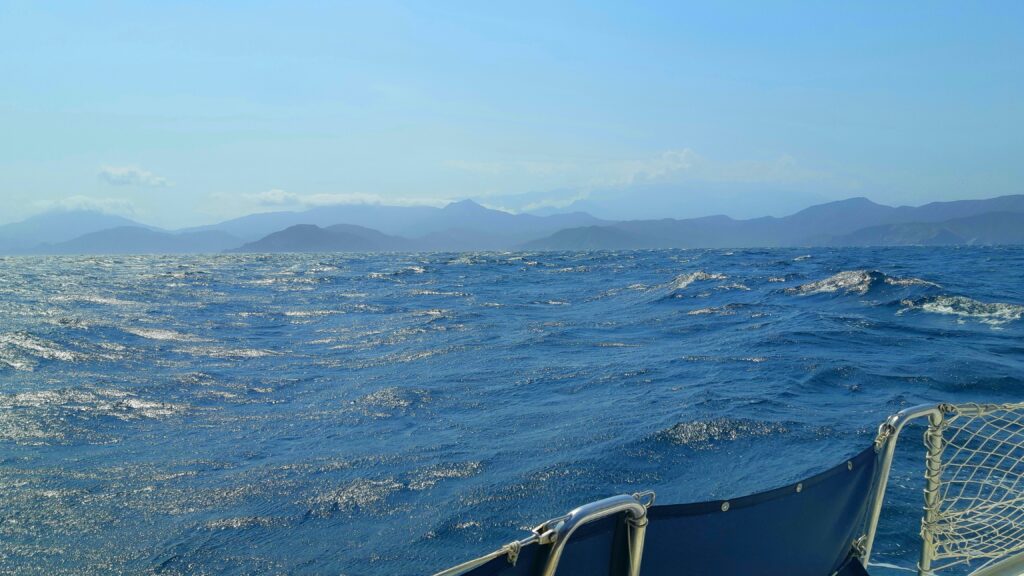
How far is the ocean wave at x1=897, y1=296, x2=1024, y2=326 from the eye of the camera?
16163 mm

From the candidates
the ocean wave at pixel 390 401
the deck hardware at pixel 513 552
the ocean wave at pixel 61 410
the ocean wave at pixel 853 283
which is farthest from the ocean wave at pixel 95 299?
the deck hardware at pixel 513 552

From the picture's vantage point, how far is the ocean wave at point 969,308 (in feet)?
53.0

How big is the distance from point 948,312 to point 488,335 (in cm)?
1218

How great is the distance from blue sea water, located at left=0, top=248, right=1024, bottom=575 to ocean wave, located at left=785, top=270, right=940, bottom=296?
92.9 inches

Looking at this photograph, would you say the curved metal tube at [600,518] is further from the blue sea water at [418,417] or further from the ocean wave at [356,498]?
the ocean wave at [356,498]

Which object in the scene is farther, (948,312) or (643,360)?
(948,312)

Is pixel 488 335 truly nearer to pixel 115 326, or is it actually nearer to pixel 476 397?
pixel 476 397

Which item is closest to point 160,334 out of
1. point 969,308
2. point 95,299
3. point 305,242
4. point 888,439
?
point 95,299

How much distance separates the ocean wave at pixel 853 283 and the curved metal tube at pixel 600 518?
22.2 meters

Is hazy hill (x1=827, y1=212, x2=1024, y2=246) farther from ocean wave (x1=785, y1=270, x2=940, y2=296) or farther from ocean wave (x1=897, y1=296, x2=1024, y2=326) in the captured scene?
ocean wave (x1=897, y1=296, x2=1024, y2=326)

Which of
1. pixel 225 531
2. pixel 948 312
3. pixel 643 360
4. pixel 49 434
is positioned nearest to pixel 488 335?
pixel 643 360

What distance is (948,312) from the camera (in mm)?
17438

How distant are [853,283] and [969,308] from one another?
5.54m

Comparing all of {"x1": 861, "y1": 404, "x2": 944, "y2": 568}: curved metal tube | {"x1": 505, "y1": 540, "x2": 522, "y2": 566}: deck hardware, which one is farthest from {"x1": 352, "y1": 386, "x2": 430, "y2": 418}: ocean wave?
{"x1": 505, "y1": 540, "x2": 522, "y2": 566}: deck hardware
